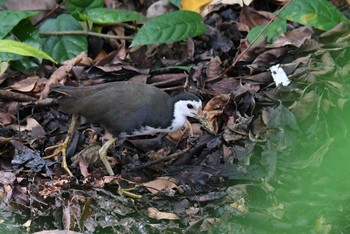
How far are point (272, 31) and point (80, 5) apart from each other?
173 cm

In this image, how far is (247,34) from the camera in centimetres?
750

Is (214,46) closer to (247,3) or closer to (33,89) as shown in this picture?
(247,3)

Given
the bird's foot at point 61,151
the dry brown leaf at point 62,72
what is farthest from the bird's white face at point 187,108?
the dry brown leaf at point 62,72

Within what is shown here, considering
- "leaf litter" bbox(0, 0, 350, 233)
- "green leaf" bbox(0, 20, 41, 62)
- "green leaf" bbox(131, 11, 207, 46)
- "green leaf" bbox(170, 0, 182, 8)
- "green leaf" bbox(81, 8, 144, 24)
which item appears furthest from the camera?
"green leaf" bbox(170, 0, 182, 8)

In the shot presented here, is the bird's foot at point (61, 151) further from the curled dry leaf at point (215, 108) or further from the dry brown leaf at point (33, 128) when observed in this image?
the curled dry leaf at point (215, 108)

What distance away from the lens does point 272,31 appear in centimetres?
716

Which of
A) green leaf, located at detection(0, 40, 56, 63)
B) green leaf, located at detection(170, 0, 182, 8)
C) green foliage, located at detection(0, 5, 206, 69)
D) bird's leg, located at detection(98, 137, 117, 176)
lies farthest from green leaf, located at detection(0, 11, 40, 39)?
bird's leg, located at detection(98, 137, 117, 176)

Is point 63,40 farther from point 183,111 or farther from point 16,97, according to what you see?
point 183,111

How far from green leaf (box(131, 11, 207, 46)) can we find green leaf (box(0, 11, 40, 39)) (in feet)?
3.26

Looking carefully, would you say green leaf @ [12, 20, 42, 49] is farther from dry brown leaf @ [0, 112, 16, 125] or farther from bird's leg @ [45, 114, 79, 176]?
bird's leg @ [45, 114, 79, 176]

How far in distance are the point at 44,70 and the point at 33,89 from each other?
0.39 m

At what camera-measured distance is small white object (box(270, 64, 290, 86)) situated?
A: 6806mm

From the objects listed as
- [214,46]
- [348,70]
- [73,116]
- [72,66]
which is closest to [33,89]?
[72,66]

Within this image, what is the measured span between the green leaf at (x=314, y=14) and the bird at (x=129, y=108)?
1.28 m
